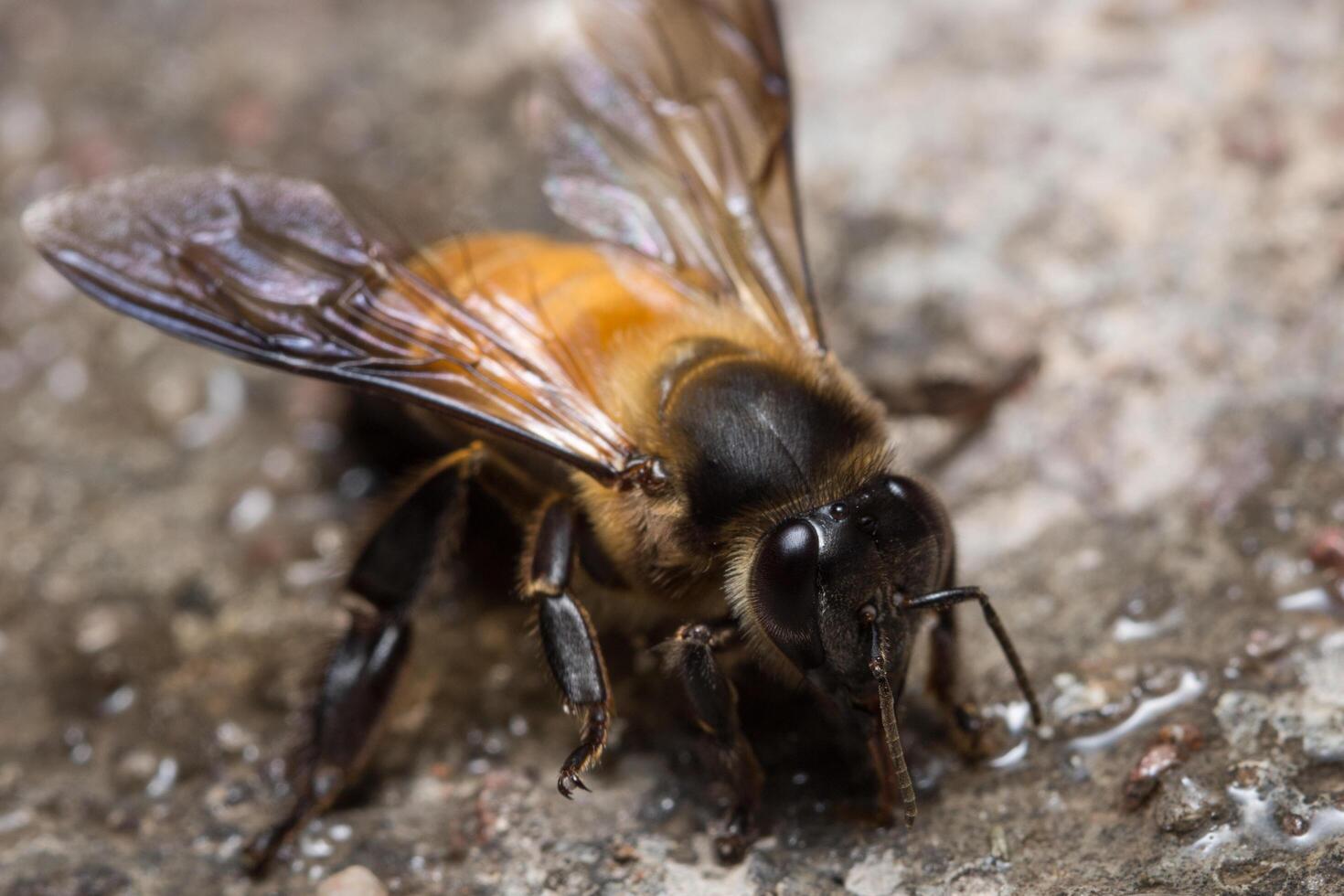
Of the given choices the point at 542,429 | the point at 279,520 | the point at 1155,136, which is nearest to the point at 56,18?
the point at 279,520

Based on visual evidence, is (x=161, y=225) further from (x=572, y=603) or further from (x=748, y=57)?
(x=748, y=57)

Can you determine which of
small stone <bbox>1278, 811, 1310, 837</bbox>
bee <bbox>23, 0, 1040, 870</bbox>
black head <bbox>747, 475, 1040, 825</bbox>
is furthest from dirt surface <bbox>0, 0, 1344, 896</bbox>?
black head <bbox>747, 475, 1040, 825</bbox>

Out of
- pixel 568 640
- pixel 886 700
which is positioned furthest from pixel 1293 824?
pixel 568 640

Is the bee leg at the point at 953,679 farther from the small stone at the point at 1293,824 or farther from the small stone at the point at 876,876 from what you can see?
the small stone at the point at 1293,824

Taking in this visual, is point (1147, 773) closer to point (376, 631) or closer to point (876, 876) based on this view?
point (876, 876)

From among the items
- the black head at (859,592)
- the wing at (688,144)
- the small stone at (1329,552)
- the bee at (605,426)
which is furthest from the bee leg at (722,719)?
the small stone at (1329,552)

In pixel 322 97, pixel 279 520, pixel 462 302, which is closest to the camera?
pixel 462 302

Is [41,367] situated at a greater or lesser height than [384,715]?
greater

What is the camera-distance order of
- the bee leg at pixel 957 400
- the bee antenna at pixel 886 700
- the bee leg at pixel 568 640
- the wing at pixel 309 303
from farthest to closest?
the bee leg at pixel 957 400 → the wing at pixel 309 303 → the bee leg at pixel 568 640 → the bee antenna at pixel 886 700
